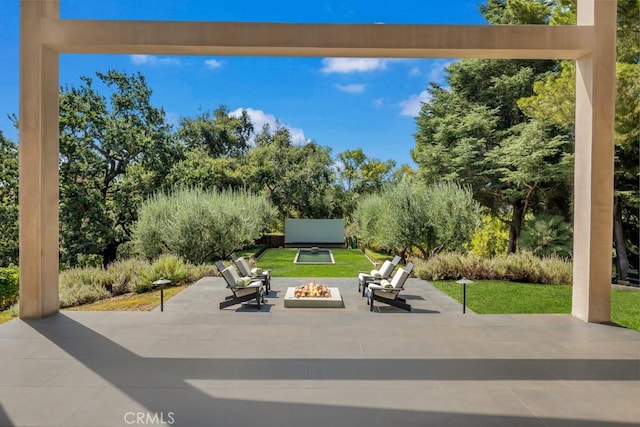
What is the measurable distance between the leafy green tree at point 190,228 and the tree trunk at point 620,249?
14.0 metres

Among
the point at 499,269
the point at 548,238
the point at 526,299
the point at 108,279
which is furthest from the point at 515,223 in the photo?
the point at 108,279

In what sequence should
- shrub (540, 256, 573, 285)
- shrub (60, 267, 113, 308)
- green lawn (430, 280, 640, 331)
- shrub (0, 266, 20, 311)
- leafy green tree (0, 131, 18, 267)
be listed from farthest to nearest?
1. leafy green tree (0, 131, 18, 267)
2. shrub (540, 256, 573, 285)
3. shrub (0, 266, 20, 311)
4. shrub (60, 267, 113, 308)
5. green lawn (430, 280, 640, 331)

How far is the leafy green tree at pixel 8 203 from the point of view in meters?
15.9

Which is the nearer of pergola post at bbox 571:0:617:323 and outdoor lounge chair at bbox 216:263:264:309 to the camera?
pergola post at bbox 571:0:617:323

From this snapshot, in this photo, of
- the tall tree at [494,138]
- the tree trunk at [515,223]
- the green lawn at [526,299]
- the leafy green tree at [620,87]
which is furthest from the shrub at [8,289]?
the tree trunk at [515,223]

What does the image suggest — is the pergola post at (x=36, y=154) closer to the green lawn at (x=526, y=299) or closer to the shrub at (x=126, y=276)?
the shrub at (x=126, y=276)

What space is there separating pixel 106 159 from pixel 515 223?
19999mm

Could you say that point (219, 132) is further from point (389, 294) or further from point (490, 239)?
point (389, 294)

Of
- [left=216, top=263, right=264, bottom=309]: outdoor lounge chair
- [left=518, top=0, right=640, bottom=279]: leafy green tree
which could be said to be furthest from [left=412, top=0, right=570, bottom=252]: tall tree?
[left=216, top=263, right=264, bottom=309]: outdoor lounge chair

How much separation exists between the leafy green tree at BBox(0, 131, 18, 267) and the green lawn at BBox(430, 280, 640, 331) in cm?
1599

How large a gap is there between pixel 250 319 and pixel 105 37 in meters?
4.47

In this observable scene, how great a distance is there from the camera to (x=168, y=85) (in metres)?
30.2

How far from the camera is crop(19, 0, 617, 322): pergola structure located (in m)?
5.62

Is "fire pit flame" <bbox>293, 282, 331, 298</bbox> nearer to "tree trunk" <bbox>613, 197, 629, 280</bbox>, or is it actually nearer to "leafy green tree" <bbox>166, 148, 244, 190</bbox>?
"leafy green tree" <bbox>166, 148, 244, 190</bbox>
